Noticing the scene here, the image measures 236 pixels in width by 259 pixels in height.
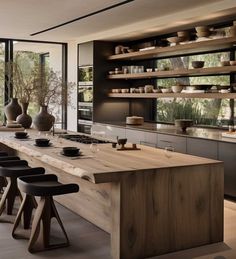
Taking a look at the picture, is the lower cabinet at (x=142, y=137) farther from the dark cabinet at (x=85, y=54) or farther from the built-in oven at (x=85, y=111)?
the dark cabinet at (x=85, y=54)

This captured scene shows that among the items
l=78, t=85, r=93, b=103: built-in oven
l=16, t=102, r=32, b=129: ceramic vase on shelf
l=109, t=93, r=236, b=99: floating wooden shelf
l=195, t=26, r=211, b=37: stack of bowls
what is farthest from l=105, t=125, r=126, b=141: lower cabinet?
l=195, t=26, r=211, b=37: stack of bowls

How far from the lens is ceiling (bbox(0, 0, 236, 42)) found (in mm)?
5219

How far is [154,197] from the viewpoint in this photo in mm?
3383

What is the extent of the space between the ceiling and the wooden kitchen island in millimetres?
2224

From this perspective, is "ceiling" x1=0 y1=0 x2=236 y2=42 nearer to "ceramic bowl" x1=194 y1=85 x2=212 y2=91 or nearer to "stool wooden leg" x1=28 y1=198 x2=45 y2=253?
"ceramic bowl" x1=194 y1=85 x2=212 y2=91

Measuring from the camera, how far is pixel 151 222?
338cm

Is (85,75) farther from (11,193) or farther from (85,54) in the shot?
(11,193)

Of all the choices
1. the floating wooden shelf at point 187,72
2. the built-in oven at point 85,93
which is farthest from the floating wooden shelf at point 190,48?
the built-in oven at point 85,93

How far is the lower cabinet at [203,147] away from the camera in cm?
501

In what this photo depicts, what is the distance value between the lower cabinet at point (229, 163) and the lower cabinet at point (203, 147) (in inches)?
3.3

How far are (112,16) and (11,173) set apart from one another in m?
3.02

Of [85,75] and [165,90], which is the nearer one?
[165,90]

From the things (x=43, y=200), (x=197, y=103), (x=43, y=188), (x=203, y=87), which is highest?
(x=203, y=87)

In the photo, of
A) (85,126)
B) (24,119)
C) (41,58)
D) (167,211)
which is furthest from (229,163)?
(41,58)
